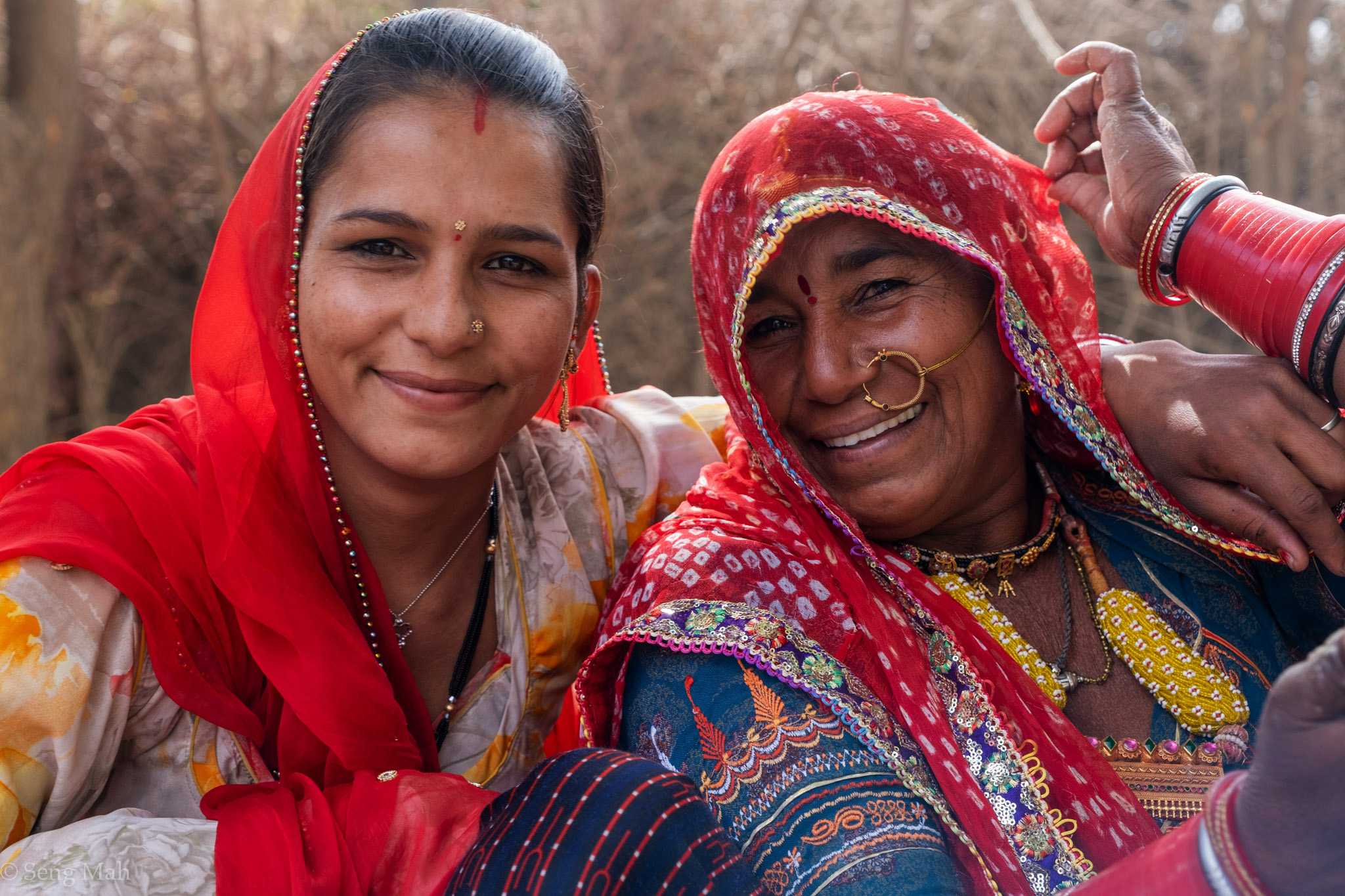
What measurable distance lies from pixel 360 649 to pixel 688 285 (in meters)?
4.41

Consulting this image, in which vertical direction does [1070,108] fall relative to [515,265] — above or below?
above

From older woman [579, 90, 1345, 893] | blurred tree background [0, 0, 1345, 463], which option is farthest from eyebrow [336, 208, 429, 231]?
blurred tree background [0, 0, 1345, 463]

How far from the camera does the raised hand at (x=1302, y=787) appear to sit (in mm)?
893

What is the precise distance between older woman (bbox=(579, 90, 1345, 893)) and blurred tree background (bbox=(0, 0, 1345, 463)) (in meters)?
3.78

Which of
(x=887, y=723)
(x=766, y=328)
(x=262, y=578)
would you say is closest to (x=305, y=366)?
(x=262, y=578)

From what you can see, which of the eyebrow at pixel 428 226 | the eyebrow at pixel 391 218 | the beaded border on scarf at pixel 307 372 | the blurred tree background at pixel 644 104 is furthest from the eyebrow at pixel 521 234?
the blurred tree background at pixel 644 104

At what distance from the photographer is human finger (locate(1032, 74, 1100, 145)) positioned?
218 cm

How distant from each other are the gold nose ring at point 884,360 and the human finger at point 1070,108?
629 mm

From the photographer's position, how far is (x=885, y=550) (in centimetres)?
201

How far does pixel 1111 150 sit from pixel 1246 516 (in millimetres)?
717

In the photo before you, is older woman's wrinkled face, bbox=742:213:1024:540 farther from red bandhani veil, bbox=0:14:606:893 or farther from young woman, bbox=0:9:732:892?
red bandhani veil, bbox=0:14:606:893

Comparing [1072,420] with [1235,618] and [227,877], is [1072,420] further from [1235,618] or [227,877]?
[227,877]

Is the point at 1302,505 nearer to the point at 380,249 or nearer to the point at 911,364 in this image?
the point at 911,364

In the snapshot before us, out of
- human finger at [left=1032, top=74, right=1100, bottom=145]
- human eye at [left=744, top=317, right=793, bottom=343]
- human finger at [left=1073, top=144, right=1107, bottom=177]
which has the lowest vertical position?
human eye at [left=744, top=317, right=793, bottom=343]
